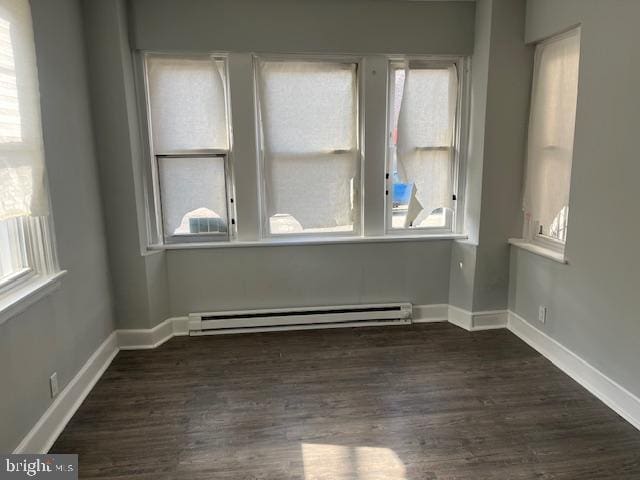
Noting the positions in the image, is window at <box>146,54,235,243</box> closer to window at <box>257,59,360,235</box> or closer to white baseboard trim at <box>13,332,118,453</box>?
window at <box>257,59,360,235</box>

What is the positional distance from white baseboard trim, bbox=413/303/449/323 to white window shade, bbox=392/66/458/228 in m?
0.79

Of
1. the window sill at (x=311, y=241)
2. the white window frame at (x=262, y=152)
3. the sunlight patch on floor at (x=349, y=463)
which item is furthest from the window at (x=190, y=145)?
the sunlight patch on floor at (x=349, y=463)

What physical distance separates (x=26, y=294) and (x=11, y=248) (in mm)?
283

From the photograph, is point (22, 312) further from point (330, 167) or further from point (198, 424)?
point (330, 167)

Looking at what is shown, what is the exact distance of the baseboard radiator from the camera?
353 cm

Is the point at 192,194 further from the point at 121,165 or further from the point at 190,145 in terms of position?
the point at 121,165

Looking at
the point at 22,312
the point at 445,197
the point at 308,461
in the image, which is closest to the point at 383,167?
the point at 445,197

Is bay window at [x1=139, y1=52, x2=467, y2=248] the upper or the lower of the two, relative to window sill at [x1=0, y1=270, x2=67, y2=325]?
upper

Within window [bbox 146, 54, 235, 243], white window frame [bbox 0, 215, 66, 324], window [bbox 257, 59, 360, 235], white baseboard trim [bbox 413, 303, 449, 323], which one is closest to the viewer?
white window frame [bbox 0, 215, 66, 324]

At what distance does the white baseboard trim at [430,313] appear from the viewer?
3.76 m

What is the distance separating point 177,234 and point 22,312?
155cm

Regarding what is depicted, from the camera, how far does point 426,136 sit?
3527 millimetres

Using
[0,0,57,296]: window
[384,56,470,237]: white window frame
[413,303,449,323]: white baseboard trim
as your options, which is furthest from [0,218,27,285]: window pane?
[413,303,449,323]: white baseboard trim

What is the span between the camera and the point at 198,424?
238 cm
